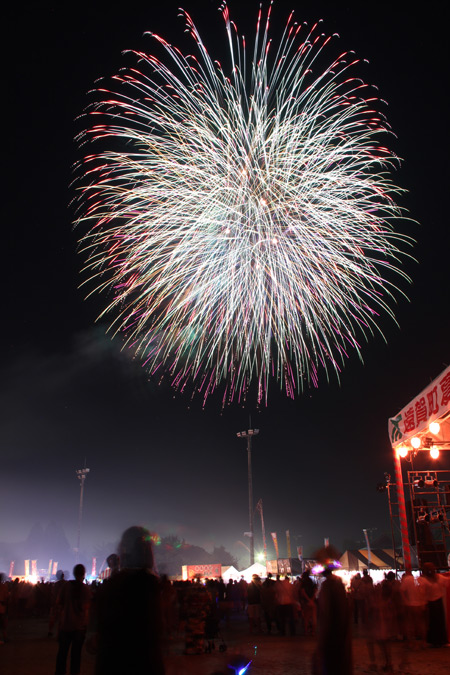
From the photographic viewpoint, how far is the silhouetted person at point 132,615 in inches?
123

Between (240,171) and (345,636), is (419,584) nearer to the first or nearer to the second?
(345,636)

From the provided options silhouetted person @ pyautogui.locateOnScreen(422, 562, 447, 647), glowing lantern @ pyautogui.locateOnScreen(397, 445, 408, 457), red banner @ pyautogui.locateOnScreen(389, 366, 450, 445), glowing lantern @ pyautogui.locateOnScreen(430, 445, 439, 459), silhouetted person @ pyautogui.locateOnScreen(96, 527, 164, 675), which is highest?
red banner @ pyautogui.locateOnScreen(389, 366, 450, 445)

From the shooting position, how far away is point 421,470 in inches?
648

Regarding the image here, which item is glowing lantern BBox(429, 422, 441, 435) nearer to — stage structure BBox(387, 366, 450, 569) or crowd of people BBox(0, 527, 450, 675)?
stage structure BBox(387, 366, 450, 569)

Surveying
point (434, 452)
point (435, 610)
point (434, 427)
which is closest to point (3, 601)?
point (435, 610)

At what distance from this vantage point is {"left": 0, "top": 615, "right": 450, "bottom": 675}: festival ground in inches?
320

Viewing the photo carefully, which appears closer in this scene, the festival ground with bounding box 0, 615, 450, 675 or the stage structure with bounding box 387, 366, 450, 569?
the festival ground with bounding box 0, 615, 450, 675

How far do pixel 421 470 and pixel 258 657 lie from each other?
8.86m

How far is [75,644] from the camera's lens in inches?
241

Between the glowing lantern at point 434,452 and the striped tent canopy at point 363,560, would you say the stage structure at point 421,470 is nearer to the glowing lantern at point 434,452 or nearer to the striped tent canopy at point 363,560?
the glowing lantern at point 434,452

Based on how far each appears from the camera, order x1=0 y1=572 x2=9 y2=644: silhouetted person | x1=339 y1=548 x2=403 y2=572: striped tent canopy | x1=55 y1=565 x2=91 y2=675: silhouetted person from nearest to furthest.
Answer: x1=55 y1=565 x2=91 y2=675: silhouetted person → x1=0 y1=572 x2=9 y2=644: silhouetted person → x1=339 y1=548 x2=403 y2=572: striped tent canopy

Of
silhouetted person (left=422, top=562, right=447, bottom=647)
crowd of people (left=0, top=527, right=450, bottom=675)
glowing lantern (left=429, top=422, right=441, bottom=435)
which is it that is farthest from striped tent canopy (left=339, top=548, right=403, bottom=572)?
silhouetted person (left=422, top=562, right=447, bottom=647)

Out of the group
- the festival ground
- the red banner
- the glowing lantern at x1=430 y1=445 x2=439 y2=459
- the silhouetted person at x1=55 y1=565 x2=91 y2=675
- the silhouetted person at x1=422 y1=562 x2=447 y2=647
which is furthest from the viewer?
the glowing lantern at x1=430 y1=445 x2=439 y2=459

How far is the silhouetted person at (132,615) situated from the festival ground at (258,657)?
343 centimetres
